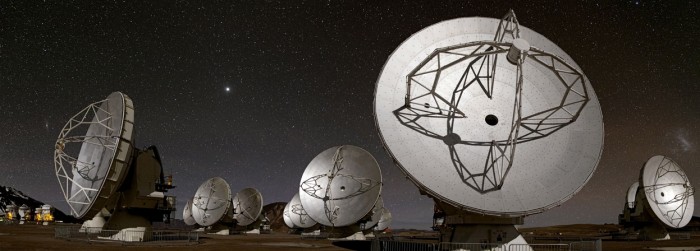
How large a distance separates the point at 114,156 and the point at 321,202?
612 inches

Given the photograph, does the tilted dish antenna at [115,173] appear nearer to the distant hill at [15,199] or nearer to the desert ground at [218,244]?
the desert ground at [218,244]

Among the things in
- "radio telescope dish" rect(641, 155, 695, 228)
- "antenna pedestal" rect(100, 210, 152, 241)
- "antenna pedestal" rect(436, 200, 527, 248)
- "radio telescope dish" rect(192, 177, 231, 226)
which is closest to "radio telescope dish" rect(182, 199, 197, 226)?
"radio telescope dish" rect(192, 177, 231, 226)

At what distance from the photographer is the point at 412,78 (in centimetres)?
2083

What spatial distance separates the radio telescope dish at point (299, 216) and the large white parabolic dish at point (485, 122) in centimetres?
3400

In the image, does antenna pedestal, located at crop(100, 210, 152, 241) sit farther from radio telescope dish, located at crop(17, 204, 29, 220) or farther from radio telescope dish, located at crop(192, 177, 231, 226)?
radio telescope dish, located at crop(17, 204, 29, 220)

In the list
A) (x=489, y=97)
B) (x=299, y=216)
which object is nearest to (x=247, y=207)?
(x=299, y=216)

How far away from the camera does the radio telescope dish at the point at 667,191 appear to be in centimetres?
4181

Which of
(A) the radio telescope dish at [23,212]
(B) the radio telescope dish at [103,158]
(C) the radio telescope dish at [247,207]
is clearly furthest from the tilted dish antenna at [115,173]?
(A) the radio telescope dish at [23,212]

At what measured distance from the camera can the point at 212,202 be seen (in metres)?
49.7

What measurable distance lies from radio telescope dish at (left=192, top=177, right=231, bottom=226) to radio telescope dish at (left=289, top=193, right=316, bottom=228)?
823cm

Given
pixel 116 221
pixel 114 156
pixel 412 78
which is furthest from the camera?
pixel 116 221

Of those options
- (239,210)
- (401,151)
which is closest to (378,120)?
(401,151)

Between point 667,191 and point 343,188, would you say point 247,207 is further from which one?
point 667,191

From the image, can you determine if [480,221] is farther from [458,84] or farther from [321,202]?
[321,202]
